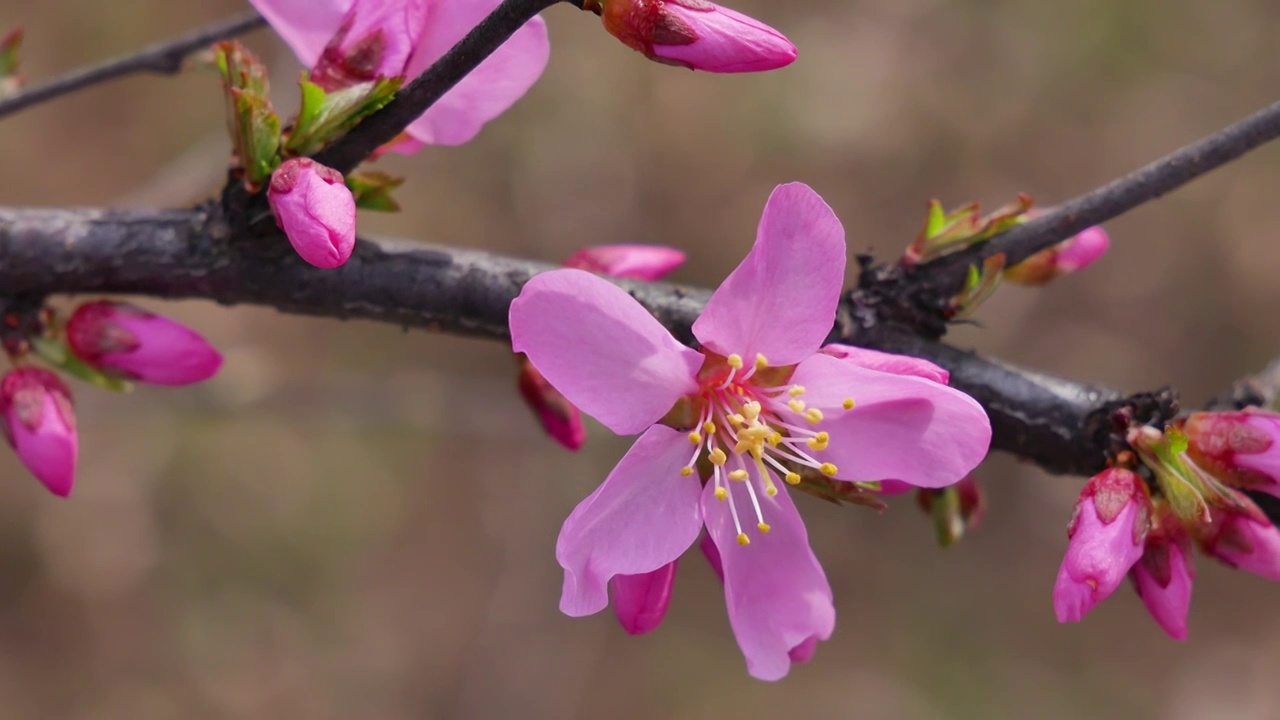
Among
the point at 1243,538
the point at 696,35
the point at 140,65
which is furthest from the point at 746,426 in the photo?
the point at 140,65

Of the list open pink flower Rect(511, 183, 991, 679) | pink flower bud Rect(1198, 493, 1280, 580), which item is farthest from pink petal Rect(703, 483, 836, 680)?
pink flower bud Rect(1198, 493, 1280, 580)

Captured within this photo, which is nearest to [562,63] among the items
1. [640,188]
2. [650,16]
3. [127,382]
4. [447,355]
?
[640,188]

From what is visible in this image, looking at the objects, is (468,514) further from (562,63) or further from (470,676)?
(562,63)

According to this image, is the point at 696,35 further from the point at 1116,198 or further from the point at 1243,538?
the point at 1243,538

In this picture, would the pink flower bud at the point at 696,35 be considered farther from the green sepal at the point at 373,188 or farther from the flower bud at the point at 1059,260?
the flower bud at the point at 1059,260

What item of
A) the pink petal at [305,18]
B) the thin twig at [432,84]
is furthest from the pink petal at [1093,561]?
the pink petal at [305,18]
